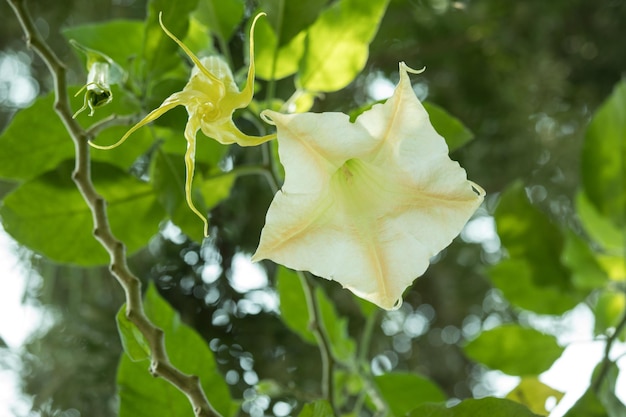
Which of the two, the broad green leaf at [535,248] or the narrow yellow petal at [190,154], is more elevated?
the narrow yellow petal at [190,154]

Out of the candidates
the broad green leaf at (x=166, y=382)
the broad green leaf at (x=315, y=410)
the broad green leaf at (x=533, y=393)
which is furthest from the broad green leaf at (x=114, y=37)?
the broad green leaf at (x=533, y=393)

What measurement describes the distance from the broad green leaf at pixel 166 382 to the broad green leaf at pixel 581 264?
1.40 feet

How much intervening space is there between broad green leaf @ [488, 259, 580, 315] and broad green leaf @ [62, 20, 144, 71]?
0.46 metres

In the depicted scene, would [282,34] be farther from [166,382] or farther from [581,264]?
[581,264]

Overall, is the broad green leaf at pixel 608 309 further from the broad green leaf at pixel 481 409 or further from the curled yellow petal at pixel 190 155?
the curled yellow petal at pixel 190 155

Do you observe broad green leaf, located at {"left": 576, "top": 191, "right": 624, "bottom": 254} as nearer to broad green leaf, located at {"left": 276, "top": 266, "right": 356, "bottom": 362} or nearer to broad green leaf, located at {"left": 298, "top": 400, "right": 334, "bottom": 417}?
broad green leaf, located at {"left": 276, "top": 266, "right": 356, "bottom": 362}

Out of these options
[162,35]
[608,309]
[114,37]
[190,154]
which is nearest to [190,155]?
[190,154]

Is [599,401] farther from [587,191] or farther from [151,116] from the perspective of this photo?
[151,116]

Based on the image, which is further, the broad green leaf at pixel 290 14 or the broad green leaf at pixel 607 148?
the broad green leaf at pixel 607 148

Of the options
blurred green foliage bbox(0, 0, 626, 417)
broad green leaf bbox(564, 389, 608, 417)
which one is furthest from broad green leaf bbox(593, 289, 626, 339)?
broad green leaf bbox(564, 389, 608, 417)

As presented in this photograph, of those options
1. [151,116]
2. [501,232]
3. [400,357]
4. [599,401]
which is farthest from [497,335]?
[151,116]

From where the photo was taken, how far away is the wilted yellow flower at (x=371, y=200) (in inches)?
20.0

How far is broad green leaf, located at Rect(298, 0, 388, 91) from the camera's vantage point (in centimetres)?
73

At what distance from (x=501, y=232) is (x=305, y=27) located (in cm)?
34
